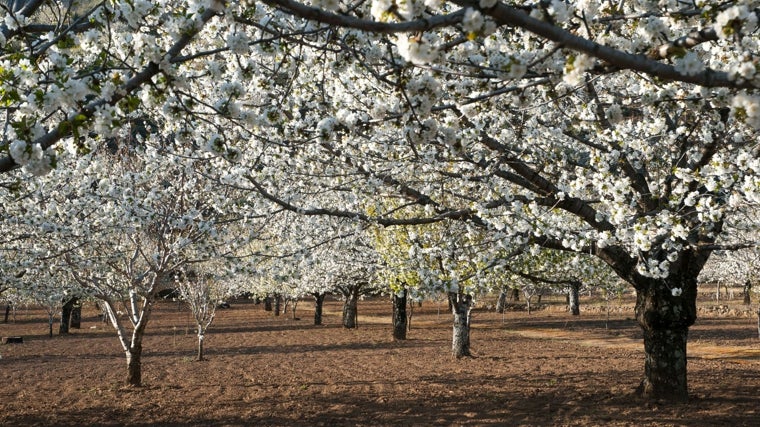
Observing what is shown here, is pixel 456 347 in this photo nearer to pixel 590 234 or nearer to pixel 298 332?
pixel 590 234

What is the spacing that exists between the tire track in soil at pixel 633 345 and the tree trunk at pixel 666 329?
37.1 feet

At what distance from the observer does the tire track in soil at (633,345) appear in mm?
21641

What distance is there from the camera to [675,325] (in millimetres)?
10219

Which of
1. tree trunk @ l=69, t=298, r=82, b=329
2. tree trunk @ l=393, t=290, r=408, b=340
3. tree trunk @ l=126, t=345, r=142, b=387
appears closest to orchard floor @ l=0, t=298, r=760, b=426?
tree trunk @ l=126, t=345, r=142, b=387

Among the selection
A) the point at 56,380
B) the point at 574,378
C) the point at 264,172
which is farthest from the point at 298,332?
the point at 264,172

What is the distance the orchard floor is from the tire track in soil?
0.10 meters

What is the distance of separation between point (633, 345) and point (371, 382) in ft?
52.6

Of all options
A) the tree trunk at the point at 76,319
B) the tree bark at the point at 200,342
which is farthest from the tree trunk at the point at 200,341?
the tree trunk at the point at 76,319

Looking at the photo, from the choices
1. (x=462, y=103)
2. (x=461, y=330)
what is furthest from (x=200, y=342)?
(x=462, y=103)

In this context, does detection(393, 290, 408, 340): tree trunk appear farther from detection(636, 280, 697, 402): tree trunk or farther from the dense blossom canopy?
detection(636, 280, 697, 402): tree trunk

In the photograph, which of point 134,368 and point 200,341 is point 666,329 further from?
point 200,341

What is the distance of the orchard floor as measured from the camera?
1129 centimetres

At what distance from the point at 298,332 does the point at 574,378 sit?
1958 centimetres

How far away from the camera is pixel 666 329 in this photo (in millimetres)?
10281
